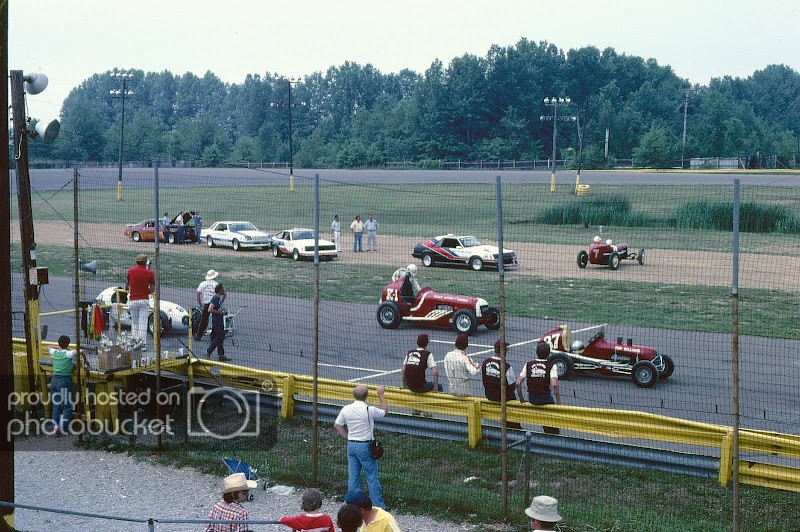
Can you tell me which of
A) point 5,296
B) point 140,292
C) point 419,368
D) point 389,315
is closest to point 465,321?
point 389,315

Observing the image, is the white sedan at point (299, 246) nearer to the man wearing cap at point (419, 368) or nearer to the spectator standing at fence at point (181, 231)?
the spectator standing at fence at point (181, 231)

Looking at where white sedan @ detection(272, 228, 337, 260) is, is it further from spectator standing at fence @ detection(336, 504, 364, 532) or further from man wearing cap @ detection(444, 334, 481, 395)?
spectator standing at fence @ detection(336, 504, 364, 532)

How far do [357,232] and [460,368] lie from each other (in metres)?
23.2

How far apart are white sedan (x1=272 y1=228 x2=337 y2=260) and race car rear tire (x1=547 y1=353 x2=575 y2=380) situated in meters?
17.6

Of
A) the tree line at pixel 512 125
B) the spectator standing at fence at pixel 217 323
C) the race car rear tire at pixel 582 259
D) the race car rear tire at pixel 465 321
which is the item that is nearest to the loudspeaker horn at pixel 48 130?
the spectator standing at fence at pixel 217 323

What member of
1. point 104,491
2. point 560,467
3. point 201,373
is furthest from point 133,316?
point 560,467

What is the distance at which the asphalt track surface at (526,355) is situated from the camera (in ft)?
45.6

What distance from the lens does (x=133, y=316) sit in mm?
14453

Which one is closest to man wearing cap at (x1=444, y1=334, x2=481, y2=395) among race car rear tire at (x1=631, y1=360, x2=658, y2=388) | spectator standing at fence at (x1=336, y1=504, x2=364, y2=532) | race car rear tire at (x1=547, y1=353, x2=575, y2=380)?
race car rear tire at (x1=547, y1=353, x2=575, y2=380)

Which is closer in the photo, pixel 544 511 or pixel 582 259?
pixel 544 511

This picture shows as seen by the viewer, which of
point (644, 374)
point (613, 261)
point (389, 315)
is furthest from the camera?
point (613, 261)

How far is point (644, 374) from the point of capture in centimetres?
1484

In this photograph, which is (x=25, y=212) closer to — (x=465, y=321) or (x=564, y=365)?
(x=564, y=365)

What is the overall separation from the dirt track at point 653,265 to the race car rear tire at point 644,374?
11006mm
